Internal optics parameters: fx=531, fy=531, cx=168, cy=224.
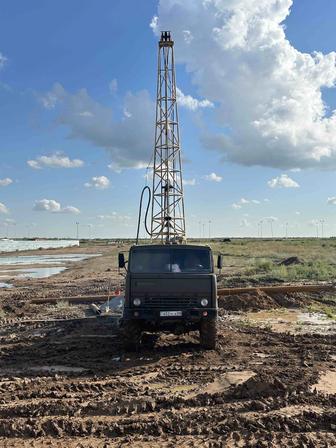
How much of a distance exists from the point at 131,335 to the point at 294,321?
693 cm

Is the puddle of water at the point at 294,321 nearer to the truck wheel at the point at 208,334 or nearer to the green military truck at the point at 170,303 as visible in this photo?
the truck wheel at the point at 208,334

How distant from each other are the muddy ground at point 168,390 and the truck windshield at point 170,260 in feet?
5.68

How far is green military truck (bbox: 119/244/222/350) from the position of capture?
34.8ft

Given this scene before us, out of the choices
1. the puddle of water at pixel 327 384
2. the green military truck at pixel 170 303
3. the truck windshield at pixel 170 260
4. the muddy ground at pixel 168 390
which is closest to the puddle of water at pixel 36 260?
the muddy ground at pixel 168 390

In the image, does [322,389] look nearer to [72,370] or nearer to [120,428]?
[120,428]

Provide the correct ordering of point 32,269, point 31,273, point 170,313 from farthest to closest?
point 32,269 → point 31,273 → point 170,313

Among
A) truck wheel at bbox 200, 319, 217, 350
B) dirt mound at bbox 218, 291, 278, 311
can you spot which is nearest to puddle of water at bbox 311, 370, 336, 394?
truck wheel at bbox 200, 319, 217, 350

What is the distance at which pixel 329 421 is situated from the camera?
6488 mm

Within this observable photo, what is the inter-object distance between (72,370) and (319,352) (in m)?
5.04

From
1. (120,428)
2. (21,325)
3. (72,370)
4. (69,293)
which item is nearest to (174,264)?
(72,370)

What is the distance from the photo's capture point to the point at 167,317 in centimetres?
1055

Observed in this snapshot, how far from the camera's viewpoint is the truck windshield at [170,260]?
11212 millimetres

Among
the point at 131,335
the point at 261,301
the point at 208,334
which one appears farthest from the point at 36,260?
the point at 208,334

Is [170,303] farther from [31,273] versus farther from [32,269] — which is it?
[32,269]
